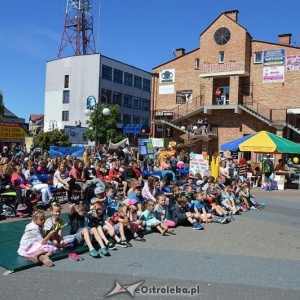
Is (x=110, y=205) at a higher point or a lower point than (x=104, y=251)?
higher

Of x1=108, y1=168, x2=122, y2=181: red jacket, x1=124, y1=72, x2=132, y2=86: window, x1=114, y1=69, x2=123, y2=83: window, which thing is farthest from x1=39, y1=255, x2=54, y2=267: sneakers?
x1=124, y1=72, x2=132, y2=86: window

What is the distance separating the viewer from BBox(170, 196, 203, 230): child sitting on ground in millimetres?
10817

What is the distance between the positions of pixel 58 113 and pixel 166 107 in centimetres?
2571

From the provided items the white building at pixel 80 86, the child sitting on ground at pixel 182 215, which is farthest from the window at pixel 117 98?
the child sitting on ground at pixel 182 215

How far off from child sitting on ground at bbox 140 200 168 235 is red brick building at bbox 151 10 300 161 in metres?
25.3

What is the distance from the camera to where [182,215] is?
35.7ft

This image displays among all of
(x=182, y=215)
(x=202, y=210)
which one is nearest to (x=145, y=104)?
(x=202, y=210)

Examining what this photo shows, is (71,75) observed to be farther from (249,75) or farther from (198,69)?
(249,75)

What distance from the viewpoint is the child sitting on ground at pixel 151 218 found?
9.83m

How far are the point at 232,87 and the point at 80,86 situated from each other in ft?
96.1

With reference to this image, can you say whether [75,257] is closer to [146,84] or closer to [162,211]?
[162,211]

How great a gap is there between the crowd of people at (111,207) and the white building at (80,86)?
4134cm

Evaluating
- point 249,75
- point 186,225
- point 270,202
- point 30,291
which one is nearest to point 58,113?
point 249,75

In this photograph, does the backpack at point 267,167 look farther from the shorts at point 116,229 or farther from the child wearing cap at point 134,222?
the shorts at point 116,229
